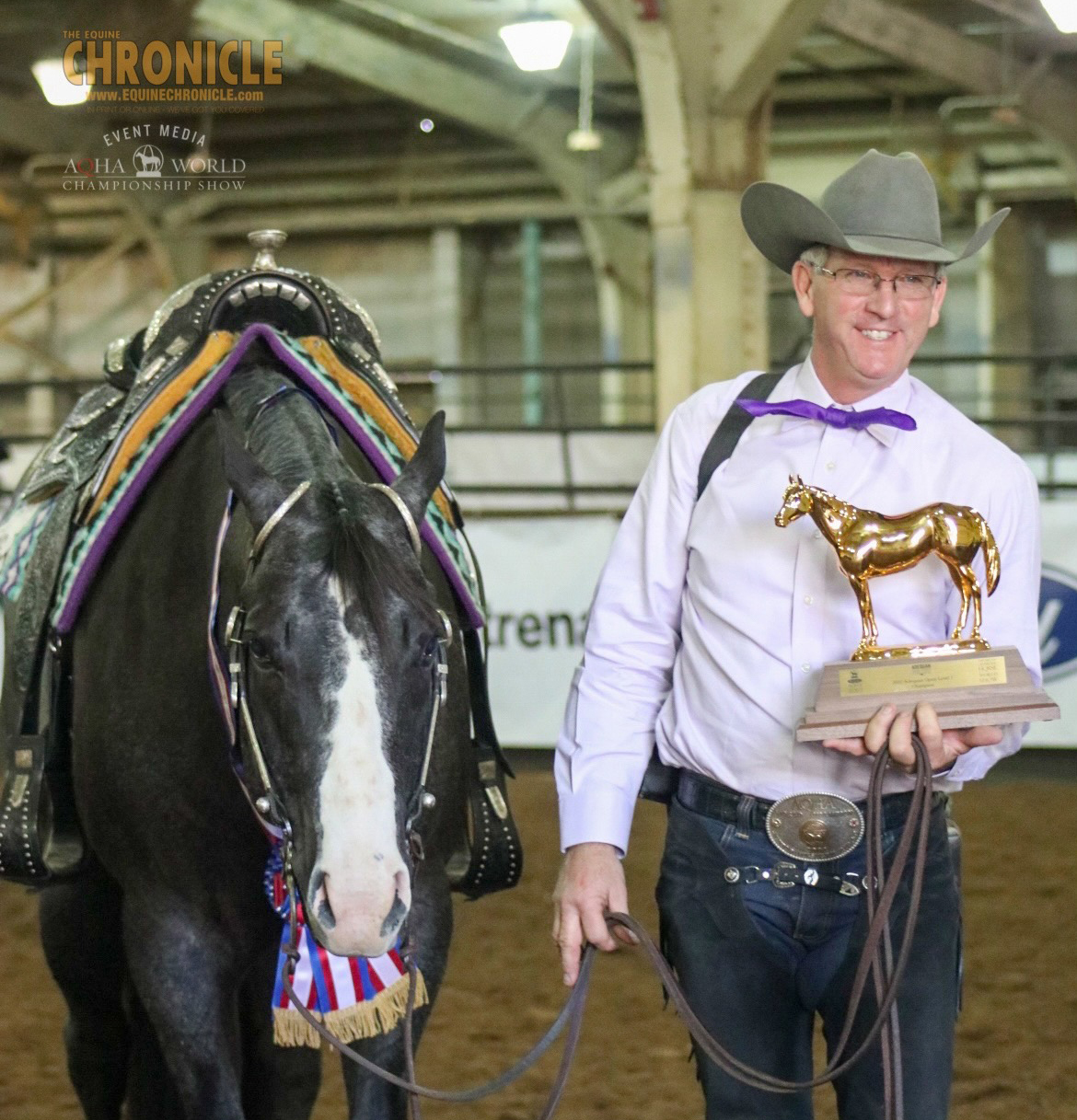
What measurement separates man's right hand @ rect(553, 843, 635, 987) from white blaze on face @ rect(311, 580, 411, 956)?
21 centimetres

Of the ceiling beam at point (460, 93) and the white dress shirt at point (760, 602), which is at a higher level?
the ceiling beam at point (460, 93)

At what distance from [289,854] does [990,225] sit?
1166 millimetres

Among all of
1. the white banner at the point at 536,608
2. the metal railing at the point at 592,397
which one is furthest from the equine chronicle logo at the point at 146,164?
the white banner at the point at 536,608

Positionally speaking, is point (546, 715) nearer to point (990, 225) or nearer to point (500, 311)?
point (990, 225)

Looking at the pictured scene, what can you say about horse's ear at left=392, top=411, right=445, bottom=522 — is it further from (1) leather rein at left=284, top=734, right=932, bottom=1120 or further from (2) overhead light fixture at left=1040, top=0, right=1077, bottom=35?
(2) overhead light fixture at left=1040, top=0, right=1077, bottom=35

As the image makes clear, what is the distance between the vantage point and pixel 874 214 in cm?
198

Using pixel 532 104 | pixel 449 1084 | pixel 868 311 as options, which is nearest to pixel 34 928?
pixel 449 1084

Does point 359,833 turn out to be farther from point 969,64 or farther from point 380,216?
point 380,216

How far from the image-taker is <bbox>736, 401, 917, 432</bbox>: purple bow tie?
1955mm

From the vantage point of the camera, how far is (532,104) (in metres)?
13.3

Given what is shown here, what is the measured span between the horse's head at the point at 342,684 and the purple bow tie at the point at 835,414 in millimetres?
474

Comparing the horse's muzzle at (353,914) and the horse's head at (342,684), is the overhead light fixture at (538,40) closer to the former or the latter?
the horse's head at (342,684)

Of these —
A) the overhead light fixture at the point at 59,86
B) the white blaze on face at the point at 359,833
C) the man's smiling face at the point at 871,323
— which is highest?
the overhead light fixture at the point at 59,86

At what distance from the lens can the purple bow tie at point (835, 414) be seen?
77.0 inches
